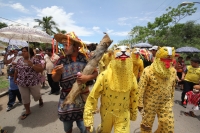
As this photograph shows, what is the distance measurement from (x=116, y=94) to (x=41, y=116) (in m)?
3.05

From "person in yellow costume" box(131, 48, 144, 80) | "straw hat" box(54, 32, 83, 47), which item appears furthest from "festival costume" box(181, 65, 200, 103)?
"straw hat" box(54, 32, 83, 47)

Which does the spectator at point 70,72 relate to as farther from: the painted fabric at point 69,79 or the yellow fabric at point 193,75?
the yellow fabric at point 193,75

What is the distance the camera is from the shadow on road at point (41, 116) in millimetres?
3684

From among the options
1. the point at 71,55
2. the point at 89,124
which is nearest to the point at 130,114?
the point at 89,124

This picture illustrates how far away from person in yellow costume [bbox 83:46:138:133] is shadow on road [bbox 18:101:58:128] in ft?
7.56

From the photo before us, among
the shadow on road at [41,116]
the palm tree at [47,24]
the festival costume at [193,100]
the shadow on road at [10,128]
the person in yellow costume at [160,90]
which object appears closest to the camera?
the person in yellow costume at [160,90]

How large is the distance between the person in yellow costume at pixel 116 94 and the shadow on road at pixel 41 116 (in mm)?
2303

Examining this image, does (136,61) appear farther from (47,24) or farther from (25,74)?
(47,24)

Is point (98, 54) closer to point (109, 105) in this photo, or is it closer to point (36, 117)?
point (109, 105)

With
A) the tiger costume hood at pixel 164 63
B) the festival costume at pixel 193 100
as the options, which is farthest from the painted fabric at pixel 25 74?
the festival costume at pixel 193 100

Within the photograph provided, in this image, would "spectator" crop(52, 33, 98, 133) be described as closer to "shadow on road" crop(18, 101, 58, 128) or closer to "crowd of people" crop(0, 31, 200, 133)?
"crowd of people" crop(0, 31, 200, 133)

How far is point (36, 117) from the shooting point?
400cm

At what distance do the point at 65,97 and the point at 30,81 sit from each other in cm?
198

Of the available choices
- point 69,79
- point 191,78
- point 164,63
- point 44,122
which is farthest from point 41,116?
point 191,78
